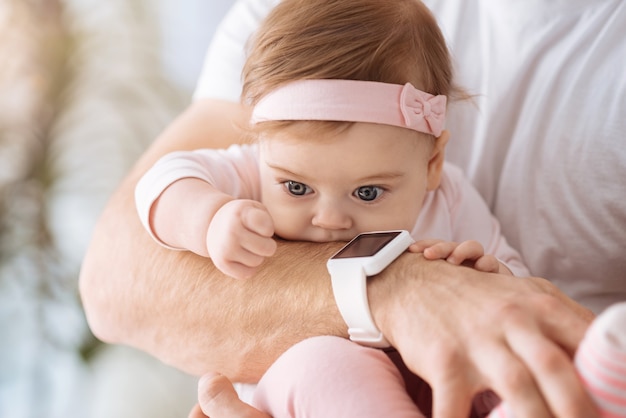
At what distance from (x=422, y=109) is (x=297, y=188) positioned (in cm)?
25

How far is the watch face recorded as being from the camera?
111cm

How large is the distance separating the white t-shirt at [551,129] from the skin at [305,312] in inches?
20.7

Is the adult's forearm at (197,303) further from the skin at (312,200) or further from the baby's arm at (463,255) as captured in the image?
the baby's arm at (463,255)

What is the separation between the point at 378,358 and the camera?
1.06m

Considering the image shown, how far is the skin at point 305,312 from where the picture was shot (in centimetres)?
84

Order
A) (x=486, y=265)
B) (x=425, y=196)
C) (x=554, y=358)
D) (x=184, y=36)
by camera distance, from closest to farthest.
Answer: (x=554, y=358)
(x=486, y=265)
(x=425, y=196)
(x=184, y=36)

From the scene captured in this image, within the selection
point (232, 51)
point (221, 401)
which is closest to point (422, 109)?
point (221, 401)

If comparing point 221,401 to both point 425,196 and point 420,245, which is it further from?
point 425,196

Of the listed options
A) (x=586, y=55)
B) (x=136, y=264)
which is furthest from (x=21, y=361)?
(x=586, y=55)

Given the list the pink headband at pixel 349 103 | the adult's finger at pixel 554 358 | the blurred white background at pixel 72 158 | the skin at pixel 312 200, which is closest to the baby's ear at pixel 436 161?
the skin at pixel 312 200

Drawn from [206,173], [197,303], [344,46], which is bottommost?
[197,303]

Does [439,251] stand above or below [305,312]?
above

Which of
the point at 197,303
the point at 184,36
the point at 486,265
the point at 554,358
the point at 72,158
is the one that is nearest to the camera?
the point at 554,358

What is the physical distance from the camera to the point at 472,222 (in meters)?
1.52
